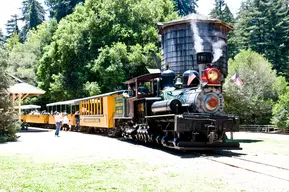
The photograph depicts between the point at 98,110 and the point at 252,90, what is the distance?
49.3 feet

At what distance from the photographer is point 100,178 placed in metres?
7.77

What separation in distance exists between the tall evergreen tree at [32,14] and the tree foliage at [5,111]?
72.6 metres

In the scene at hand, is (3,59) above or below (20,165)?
above

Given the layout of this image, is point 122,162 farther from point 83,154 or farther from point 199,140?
point 199,140

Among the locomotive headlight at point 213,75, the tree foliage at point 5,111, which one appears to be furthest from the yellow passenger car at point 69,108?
the locomotive headlight at point 213,75

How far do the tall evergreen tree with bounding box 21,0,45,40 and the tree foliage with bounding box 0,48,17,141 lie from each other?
238 feet

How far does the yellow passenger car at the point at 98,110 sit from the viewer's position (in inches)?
846

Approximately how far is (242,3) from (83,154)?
67.0 metres

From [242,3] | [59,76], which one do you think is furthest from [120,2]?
[242,3]

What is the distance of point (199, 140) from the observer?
13.1m

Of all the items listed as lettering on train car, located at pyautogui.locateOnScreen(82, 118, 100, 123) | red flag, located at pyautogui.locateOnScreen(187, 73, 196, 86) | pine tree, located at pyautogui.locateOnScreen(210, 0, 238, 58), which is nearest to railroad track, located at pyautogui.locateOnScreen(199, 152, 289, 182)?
red flag, located at pyautogui.locateOnScreen(187, 73, 196, 86)

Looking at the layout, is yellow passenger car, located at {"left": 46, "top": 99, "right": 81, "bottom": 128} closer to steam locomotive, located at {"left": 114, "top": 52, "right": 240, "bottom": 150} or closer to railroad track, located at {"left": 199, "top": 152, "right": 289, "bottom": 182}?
steam locomotive, located at {"left": 114, "top": 52, "right": 240, "bottom": 150}

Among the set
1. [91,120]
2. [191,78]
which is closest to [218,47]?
[91,120]

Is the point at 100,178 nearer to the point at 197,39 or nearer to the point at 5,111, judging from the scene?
the point at 5,111
